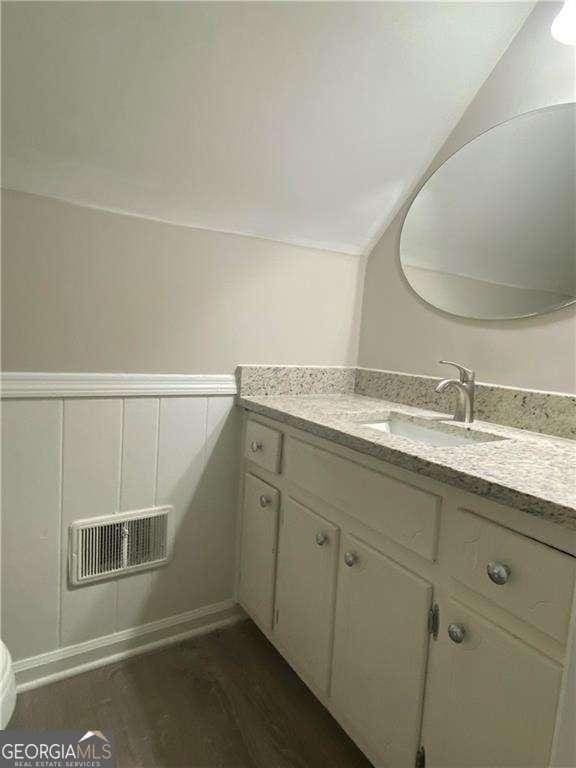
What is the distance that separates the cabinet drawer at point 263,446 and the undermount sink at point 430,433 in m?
0.29

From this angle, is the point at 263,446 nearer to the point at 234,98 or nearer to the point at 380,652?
the point at 380,652

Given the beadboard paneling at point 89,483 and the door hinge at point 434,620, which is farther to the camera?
the beadboard paneling at point 89,483

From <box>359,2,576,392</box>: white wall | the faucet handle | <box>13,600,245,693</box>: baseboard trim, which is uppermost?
<box>359,2,576,392</box>: white wall

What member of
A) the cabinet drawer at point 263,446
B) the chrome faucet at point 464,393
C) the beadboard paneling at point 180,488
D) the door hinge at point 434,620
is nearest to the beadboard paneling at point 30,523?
the beadboard paneling at point 180,488

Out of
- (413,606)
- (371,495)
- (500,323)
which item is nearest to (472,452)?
(371,495)

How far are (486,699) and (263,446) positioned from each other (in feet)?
2.88

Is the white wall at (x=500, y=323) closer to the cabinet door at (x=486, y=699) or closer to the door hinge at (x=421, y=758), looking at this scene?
the cabinet door at (x=486, y=699)

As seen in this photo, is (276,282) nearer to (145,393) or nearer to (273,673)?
(145,393)

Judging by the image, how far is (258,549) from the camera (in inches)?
59.9

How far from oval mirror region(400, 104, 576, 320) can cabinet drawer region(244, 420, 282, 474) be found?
721mm

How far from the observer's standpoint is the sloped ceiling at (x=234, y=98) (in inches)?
41.3

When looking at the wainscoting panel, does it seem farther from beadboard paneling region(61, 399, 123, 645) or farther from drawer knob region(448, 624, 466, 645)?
drawer knob region(448, 624, 466, 645)

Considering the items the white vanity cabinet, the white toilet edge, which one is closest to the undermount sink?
the white vanity cabinet

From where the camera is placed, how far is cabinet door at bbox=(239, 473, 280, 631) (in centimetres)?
144
